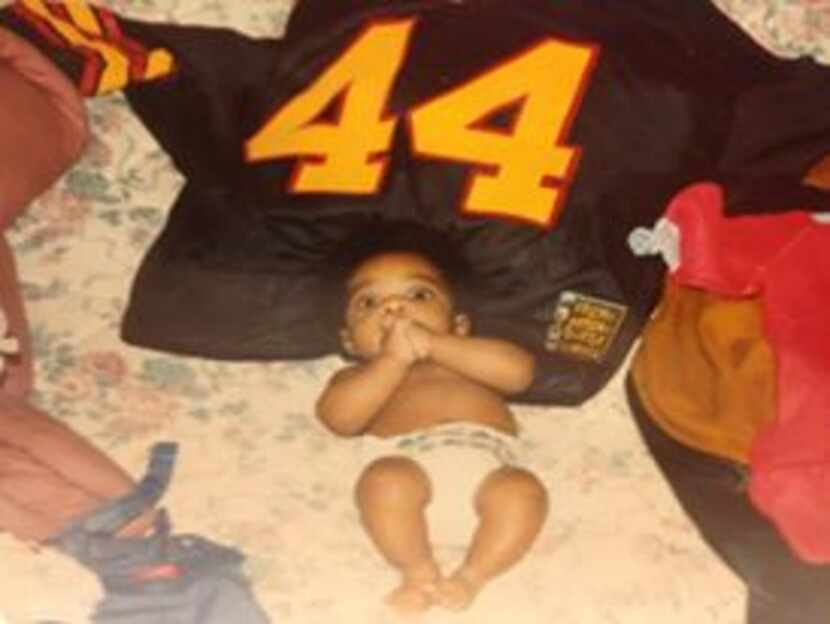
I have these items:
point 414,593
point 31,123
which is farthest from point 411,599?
point 31,123

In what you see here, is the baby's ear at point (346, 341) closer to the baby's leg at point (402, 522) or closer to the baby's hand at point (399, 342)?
the baby's hand at point (399, 342)

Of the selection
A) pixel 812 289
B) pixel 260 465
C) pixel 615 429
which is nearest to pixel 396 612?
pixel 260 465

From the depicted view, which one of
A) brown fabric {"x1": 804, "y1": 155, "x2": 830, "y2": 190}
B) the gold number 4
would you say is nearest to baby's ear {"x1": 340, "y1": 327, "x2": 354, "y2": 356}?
the gold number 4

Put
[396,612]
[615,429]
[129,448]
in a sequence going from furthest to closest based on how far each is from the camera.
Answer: [615,429] → [129,448] → [396,612]

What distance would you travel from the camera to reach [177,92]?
125 cm

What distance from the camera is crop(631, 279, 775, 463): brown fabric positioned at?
1.12 metres

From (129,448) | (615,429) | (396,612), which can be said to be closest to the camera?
(396,612)

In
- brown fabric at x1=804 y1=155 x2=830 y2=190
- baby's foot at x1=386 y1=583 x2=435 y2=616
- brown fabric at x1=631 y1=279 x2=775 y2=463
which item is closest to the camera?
baby's foot at x1=386 y1=583 x2=435 y2=616

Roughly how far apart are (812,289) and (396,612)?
468 mm

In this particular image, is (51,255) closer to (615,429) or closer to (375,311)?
(375,311)

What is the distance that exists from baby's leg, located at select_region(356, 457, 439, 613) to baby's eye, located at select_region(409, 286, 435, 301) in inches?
6.4

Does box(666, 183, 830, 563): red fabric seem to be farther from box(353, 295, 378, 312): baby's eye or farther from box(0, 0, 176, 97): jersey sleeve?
box(0, 0, 176, 97): jersey sleeve

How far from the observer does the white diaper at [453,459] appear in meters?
1.07

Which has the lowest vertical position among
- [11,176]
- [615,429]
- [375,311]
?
[615,429]
